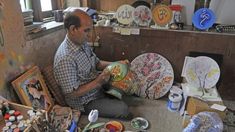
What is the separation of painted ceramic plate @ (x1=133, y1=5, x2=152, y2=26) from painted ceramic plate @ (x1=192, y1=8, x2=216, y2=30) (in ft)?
1.50

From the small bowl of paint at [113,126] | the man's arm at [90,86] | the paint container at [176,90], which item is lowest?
the small bowl of paint at [113,126]

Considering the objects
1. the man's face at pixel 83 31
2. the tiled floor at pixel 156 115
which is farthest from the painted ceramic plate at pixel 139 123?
the man's face at pixel 83 31

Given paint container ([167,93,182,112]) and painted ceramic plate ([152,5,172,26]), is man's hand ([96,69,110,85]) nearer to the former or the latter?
paint container ([167,93,182,112])

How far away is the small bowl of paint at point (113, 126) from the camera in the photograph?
159 centimetres

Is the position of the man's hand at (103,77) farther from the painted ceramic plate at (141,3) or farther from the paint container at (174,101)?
the painted ceramic plate at (141,3)

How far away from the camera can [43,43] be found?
1768 millimetres

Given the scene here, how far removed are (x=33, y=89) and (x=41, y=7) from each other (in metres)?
0.87

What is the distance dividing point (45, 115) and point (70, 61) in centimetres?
54

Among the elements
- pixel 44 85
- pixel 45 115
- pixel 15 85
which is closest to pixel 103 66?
pixel 44 85

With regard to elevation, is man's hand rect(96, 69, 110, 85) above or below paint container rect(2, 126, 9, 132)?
above

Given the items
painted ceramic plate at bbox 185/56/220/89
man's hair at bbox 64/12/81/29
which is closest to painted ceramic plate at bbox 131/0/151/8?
painted ceramic plate at bbox 185/56/220/89

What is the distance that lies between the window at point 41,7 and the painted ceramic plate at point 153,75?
3.53 feet

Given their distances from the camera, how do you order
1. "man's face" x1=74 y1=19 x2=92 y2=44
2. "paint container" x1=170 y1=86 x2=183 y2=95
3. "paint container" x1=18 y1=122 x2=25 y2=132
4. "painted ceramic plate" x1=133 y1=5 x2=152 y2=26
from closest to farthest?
"paint container" x1=18 y1=122 x2=25 y2=132 → "man's face" x1=74 y1=19 x2=92 y2=44 → "paint container" x1=170 y1=86 x2=183 y2=95 → "painted ceramic plate" x1=133 y1=5 x2=152 y2=26

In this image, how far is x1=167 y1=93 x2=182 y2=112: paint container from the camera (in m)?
1.86
